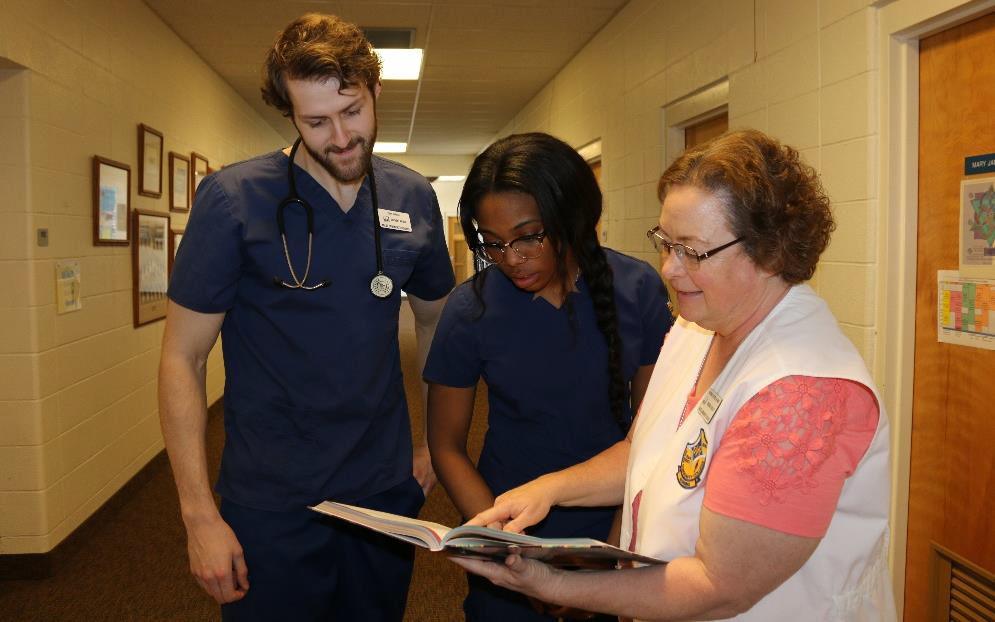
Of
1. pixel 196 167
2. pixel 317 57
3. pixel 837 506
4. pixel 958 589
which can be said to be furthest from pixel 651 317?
pixel 196 167

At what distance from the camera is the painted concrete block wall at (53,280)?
3109 millimetres

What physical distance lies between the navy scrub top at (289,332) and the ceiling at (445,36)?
3.60 meters

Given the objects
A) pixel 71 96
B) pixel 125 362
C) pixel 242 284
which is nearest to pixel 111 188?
pixel 71 96

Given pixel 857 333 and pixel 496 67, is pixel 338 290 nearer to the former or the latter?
pixel 857 333

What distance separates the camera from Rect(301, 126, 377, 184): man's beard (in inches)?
59.9

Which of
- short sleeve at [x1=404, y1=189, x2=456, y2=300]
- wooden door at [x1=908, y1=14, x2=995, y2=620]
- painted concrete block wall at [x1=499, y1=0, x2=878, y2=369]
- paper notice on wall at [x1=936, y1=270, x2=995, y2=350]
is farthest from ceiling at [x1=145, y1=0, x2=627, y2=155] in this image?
short sleeve at [x1=404, y1=189, x2=456, y2=300]

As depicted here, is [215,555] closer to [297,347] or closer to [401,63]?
[297,347]

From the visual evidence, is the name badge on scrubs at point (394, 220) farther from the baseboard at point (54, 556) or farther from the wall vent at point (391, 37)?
the wall vent at point (391, 37)

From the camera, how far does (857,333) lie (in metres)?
2.54

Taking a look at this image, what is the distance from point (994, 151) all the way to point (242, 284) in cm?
194

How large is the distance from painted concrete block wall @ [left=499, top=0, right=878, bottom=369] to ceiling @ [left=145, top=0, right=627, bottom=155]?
0.44m

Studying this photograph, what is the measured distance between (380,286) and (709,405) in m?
0.79

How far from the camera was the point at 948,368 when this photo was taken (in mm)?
2275

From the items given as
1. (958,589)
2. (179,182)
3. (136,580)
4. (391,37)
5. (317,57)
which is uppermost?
(391,37)
